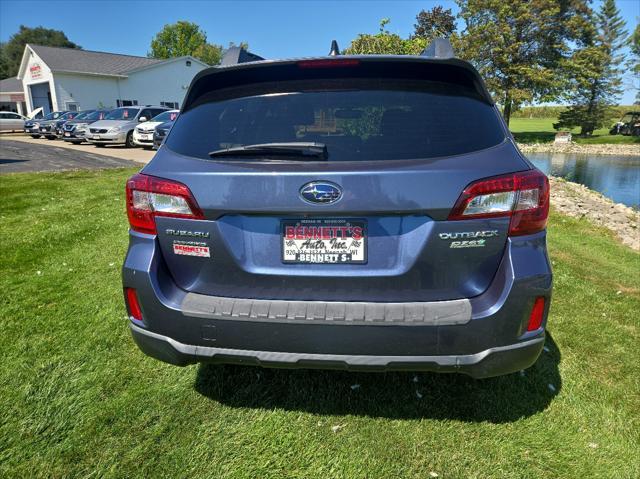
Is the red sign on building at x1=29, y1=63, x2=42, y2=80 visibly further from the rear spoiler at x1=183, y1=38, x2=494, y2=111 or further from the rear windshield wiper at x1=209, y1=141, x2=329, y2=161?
the rear windshield wiper at x1=209, y1=141, x2=329, y2=161

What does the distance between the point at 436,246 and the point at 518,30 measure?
4283 cm

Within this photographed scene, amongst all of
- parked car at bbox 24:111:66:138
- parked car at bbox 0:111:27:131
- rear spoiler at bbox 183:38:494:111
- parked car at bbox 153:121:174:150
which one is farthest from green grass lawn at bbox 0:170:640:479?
parked car at bbox 0:111:27:131

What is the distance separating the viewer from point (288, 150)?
201 cm

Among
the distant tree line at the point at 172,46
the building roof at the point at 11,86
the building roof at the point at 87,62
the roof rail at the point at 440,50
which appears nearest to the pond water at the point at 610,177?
the roof rail at the point at 440,50

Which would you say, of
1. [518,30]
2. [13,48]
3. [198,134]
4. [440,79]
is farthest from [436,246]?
[13,48]

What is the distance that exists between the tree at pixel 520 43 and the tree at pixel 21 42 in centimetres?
6709

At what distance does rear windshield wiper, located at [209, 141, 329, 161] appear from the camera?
1.99 meters

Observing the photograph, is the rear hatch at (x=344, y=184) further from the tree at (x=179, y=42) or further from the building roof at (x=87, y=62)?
the tree at (x=179, y=42)

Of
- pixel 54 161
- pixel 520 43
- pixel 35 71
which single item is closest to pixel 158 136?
pixel 54 161

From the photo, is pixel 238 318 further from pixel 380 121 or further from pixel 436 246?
pixel 380 121

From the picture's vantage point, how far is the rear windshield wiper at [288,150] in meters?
1.99

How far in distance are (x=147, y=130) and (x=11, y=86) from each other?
138ft

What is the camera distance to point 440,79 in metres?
2.19

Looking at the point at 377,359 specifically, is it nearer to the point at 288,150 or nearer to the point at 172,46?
the point at 288,150
